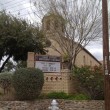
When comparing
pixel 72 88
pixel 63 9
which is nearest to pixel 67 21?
pixel 63 9

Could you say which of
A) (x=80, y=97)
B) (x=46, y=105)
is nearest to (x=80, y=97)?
(x=80, y=97)

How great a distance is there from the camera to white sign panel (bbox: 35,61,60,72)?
21875 mm

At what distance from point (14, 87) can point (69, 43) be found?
10.7m

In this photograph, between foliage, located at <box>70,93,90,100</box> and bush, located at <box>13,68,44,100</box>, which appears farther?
foliage, located at <box>70,93,90,100</box>

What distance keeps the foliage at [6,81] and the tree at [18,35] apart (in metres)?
7.16

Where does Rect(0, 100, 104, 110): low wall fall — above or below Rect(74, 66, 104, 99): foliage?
below

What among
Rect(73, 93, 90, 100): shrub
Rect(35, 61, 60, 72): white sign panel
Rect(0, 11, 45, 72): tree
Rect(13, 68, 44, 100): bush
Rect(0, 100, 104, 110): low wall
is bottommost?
Rect(0, 100, 104, 110): low wall

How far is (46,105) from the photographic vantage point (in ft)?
66.1

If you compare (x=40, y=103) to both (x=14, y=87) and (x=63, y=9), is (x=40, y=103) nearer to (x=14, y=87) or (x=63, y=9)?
(x=14, y=87)

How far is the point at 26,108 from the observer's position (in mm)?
19578

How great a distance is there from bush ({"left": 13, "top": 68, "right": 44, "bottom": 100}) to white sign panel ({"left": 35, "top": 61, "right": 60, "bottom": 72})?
216 centimetres

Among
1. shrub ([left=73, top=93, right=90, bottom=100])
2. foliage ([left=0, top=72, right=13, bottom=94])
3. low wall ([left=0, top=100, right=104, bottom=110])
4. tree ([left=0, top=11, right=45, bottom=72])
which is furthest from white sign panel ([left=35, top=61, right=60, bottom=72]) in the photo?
tree ([left=0, top=11, right=45, bottom=72])

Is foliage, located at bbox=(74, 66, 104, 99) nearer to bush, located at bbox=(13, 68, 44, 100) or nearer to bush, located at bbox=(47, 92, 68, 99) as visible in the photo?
bush, located at bbox=(47, 92, 68, 99)

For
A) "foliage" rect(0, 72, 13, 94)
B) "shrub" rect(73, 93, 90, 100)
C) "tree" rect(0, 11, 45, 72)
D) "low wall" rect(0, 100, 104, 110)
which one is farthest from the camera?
"tree" rect(0, 11, 45, 72)
